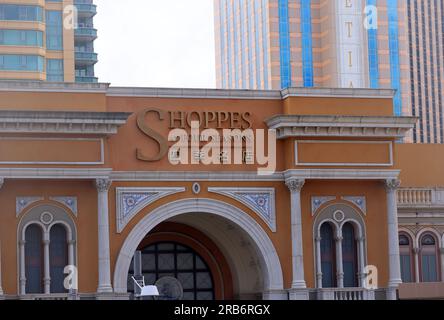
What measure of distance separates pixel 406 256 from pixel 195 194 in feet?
38.3

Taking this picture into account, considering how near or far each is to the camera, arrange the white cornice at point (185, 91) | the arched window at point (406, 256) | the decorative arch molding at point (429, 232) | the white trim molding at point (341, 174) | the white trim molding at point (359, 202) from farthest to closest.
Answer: the decorative arch molding at point (429, 232)
the arched window at point (406, 256)
the white trim molding at point (359, 202)
the white trim molding at point (341, 174)
the white cornice at point (185, 91)

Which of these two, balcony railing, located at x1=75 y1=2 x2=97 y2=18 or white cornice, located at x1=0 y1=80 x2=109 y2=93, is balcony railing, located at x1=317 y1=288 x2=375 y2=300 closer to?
white cornice, located at x1=0 y1=80 x2=109 y2=93

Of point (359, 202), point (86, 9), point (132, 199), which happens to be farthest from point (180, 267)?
point (86, 9)

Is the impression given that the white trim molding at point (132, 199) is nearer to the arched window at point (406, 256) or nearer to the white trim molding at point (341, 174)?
the white trim molding at point (341, 174)

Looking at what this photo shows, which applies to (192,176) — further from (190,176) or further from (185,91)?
(185,91)

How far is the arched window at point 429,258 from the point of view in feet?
150

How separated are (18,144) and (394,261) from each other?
1486 centimetres

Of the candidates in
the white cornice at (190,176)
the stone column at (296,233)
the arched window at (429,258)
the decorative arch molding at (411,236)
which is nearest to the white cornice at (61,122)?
the white cornice at (190,176)

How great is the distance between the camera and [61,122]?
118ft

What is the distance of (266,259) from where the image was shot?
39.1m

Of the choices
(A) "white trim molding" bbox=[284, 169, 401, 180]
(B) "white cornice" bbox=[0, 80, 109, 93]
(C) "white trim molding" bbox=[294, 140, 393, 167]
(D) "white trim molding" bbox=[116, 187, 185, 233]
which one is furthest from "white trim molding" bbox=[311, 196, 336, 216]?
(B) "white cornice" bbox=[0, 80, 109, 93]

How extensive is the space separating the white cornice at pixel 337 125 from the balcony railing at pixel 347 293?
5.81 meters
